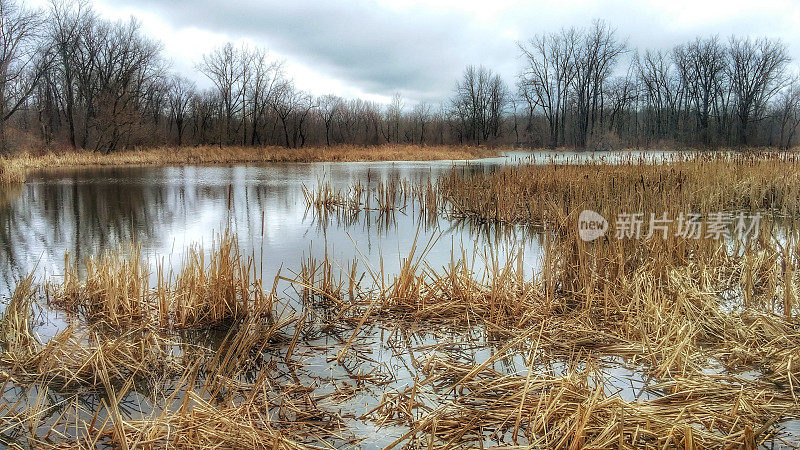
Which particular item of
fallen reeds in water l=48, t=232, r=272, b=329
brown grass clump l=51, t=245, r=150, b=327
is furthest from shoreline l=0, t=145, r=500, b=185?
fallen reeds in water l=48, t=232, r=272, b=329

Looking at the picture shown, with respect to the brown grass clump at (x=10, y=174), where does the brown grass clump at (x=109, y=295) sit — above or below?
below

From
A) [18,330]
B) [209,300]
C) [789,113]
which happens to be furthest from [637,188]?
[789,113]

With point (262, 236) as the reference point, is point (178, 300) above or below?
below

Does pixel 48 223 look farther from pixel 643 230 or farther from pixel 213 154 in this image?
pixel 213 154

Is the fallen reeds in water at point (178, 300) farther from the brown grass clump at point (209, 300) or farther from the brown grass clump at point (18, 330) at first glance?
the brown grass clump at point (18, 330)

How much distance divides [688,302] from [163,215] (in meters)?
8.45

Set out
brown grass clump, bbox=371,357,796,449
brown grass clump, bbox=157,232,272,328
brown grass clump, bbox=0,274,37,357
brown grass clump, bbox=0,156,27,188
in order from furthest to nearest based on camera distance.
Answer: brown grass clump, bbox=0,156,27,188 → brown grass clump, bbox=157,232,272,328 → brown grass clump, bbox=0,274,37,357 → brown grass clump, bbox=371,357,796,449

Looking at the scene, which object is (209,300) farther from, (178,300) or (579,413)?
(579,413)

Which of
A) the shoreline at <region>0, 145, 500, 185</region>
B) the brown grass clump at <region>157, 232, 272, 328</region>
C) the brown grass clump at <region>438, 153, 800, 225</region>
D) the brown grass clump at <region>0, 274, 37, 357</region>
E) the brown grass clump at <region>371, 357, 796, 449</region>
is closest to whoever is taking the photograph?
the brown grass clump at <region>371, 357, 796, 449</region>

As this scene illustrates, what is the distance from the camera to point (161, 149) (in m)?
27.7

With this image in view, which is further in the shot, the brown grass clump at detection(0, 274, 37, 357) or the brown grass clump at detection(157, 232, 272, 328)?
the brown grass clump at detection(157, 232, 272, 328)

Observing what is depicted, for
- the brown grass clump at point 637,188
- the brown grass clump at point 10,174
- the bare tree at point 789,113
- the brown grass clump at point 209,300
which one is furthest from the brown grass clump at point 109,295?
the bare tree at point 789,113

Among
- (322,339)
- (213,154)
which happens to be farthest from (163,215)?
(213,154)

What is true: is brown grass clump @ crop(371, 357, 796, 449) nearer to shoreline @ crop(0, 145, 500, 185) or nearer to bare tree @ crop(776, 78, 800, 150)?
shoreline @ crop(0, 145, 500, 185)
